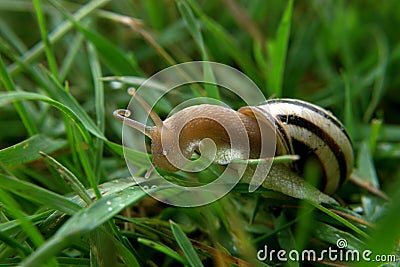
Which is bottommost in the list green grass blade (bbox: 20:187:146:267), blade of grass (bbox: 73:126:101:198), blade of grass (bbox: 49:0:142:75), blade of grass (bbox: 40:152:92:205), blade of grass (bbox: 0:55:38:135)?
green grass blade (bbox: 20:187:146:267)

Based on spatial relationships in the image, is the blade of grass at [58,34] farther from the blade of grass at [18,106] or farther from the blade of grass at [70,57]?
the blade of grass at [18,106]

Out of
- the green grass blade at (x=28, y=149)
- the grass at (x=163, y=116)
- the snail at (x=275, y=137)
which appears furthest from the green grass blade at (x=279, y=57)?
the green grass blade at (x=28, y=149)

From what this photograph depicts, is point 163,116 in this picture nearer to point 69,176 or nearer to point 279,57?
point 279,57

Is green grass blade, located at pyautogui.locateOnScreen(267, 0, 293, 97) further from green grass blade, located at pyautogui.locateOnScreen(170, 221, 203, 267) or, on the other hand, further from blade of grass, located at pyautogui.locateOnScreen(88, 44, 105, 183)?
green grass blade, located at pyautogui.locateOnScreen(170, 221, 203, 267)

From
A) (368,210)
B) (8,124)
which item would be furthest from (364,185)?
(8,124)

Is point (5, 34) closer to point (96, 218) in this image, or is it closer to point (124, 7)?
point (124, 7)

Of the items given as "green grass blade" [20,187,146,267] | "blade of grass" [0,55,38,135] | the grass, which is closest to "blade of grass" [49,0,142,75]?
the grass
